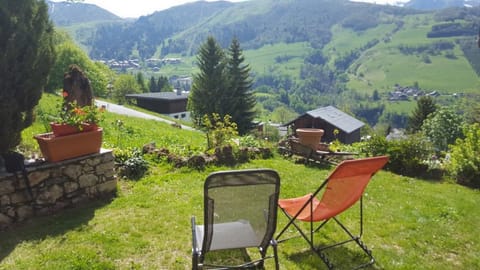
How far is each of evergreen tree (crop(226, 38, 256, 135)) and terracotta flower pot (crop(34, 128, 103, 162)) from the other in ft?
97.1

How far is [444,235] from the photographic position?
18.3ft

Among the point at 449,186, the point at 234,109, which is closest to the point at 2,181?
the point at 449,186

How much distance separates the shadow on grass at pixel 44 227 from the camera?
4.80 metres

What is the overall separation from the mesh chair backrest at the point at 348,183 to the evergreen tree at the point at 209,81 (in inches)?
1364

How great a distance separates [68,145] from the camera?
19.2 ft

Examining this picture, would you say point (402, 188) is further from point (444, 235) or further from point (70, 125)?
point (70, 125)

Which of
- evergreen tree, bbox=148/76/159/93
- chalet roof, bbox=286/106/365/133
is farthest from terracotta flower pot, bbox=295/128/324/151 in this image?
evergreen tree, bbox=148/76/159/93

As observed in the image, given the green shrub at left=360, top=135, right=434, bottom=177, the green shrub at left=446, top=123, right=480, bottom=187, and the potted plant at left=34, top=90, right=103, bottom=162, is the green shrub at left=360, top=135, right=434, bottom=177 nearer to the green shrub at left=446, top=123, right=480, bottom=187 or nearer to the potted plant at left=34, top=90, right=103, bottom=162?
the green shrub at left=446, top=123, right=480, bottom=187

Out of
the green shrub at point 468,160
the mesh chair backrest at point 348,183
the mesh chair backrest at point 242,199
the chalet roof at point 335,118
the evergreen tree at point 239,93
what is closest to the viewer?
the mesh chair backrest at point 242,199

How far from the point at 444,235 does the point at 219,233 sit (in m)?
4.05

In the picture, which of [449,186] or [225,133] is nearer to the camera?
[449,186]

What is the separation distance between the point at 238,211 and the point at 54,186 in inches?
146

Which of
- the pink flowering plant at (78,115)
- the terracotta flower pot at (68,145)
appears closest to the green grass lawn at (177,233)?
the terracotta flower pot at (68,145)

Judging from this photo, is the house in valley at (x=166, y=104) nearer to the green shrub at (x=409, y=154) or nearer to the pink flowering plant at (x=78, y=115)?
the green shrub at (x=409, y=154)
